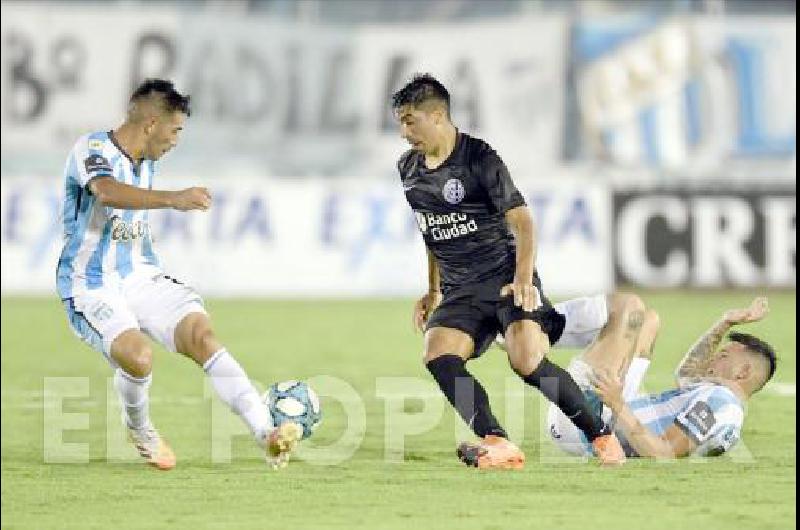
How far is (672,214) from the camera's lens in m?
21.8

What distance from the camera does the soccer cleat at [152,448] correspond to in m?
8.78

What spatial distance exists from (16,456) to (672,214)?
13719 millimetres

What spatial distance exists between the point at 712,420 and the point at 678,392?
0.33 m

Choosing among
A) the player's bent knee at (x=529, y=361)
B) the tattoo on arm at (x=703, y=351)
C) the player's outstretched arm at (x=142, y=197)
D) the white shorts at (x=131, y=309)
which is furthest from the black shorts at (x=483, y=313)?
the player's outstretched arm at (x=142, y=197)

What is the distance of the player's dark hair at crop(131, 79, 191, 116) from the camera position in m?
8.84

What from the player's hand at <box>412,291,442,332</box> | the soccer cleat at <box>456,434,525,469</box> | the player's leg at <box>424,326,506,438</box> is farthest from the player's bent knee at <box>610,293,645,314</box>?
the soccer cleat at <box>456,434,525,469</box>

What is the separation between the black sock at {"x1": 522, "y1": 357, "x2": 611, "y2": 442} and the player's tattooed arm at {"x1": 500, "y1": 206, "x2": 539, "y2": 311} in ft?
1.07

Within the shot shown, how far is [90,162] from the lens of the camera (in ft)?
28.5

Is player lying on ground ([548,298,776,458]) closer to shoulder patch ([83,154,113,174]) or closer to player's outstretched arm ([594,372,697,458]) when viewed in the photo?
player's outstretched arm ([594,372,697,458])

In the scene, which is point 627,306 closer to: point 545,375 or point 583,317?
point 583,317

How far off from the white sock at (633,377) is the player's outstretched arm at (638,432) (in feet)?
1.00

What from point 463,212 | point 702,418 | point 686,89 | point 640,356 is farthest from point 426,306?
point 686,89

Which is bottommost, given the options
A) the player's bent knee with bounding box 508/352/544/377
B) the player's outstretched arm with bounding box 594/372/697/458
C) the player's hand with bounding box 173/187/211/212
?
the player's outstretched arm with bounding box 594/372/697/458

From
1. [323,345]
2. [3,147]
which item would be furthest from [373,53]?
[323,345]
